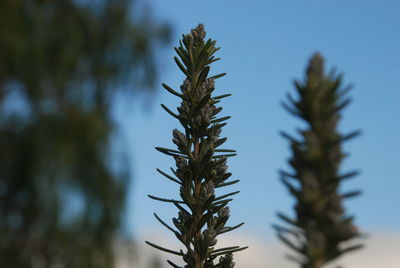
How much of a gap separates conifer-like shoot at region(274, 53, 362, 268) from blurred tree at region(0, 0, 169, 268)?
1093cm

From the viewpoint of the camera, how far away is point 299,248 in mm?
1285

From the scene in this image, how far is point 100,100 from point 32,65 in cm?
228

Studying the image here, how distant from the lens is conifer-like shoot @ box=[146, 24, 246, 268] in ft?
3.46

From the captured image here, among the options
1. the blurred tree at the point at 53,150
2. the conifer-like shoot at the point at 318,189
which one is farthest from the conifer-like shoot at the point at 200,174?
the blurred tree at the point at 53,150

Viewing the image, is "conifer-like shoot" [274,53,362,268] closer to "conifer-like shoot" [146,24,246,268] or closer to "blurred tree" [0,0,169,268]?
"conifer-like shoot" [146,24,246,268]

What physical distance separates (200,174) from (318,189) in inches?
11.4

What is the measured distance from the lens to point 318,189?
125 cm

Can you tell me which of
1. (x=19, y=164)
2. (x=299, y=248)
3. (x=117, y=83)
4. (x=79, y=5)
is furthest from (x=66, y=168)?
(x=299, y=248)

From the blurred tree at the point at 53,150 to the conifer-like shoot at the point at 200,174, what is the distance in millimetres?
11110

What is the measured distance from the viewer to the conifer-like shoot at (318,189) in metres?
1.24

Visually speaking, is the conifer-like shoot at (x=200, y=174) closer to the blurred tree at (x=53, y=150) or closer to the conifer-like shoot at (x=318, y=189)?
the conifer-like shoot at (x=318, y=189)

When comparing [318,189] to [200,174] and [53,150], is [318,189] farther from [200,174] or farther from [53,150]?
[53,150]

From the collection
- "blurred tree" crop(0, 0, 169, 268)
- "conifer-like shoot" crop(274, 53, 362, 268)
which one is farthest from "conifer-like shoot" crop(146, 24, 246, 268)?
"blurred tree" crop(0, 0, 169, 268)

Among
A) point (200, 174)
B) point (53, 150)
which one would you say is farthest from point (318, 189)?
point (53, 150)
